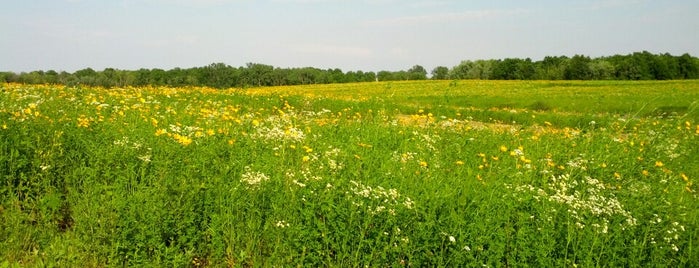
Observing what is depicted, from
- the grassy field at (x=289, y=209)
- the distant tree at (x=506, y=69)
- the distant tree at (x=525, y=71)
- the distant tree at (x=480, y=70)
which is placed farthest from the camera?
the distant tree at (x=480, y=70)

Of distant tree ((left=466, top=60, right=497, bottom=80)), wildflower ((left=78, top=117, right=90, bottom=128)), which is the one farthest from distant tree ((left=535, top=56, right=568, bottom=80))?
wildflower ((left=78, top=117, right=90, bottom=128))

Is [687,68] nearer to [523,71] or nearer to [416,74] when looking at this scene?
[523,71]

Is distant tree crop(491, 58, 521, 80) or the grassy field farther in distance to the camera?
distant tree crop(491, 58, 521, 80)

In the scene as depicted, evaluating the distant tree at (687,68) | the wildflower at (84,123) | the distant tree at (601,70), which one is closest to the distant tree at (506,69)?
the distant tree at (601,70)

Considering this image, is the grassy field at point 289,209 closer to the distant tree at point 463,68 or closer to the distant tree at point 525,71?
the distant tree at point 525,71

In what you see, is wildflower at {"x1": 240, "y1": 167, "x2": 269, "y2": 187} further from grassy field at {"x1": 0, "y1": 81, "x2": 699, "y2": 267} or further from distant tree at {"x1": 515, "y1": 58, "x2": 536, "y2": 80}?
distant tree at {"x1": 515, "y1": 58, "x2": 536, "y2": 80}

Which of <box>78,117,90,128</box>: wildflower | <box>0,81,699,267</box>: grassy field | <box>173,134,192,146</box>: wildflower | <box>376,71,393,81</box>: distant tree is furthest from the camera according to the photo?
<box>376,71,393,81</box>: distant tree

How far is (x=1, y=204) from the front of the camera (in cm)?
499

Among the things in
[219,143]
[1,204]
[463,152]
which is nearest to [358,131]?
[463,152]

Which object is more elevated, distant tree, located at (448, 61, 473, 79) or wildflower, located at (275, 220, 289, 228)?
distant tree, located at (448, 61, 473, 79)

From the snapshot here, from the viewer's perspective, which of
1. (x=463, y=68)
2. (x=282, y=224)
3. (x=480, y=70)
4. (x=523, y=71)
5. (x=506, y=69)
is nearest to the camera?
(x=282, y=224)

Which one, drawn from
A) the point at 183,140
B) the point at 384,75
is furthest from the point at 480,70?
the point at 183,140

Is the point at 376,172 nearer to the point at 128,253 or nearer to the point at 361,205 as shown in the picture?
the point at 361,205

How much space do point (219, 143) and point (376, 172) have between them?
1978mm
